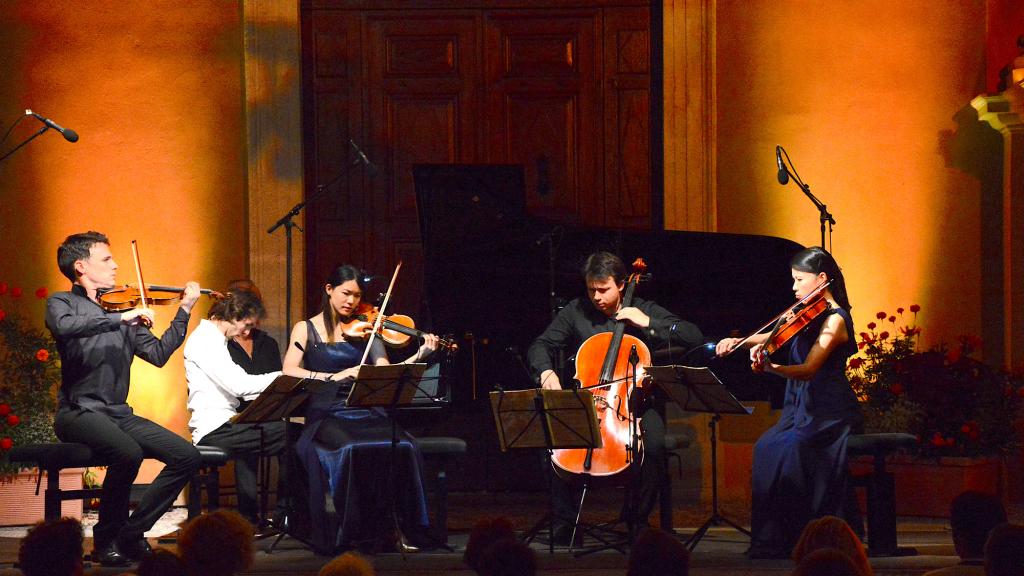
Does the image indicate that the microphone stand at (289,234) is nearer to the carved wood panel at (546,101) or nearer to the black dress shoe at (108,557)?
the carved wood panel at (546,101)

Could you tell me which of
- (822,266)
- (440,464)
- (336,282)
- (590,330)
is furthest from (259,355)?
(822,266)

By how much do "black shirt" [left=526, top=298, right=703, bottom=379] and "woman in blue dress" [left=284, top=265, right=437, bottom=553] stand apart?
58 centimetres

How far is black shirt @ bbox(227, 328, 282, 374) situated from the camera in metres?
7.11

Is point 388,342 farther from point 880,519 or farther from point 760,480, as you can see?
point 880,519

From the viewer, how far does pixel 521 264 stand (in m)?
7.02

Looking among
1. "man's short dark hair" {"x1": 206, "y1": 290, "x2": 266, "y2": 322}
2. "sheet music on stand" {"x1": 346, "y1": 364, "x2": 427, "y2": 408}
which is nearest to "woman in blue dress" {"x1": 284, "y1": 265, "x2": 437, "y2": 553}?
"sheet music on stand" {"x1": 346, "y1": 364, "x2": 427, "y2": 408}

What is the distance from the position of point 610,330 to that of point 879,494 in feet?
5.09

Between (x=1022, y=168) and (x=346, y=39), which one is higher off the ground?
(x=346, y=39)

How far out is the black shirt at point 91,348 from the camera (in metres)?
5.73

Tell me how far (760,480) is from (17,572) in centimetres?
326

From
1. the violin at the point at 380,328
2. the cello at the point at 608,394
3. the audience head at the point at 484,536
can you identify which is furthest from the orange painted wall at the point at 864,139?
the audience head at the point at 484,536

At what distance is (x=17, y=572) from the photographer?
16.5ft

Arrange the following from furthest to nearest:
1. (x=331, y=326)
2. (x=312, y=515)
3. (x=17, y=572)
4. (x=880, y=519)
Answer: (x=331, y=326) < (x=312, y=515) < (x=880, y=519) < (x=17, y=572)

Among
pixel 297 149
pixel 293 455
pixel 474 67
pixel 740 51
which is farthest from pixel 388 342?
pixel 740 51
